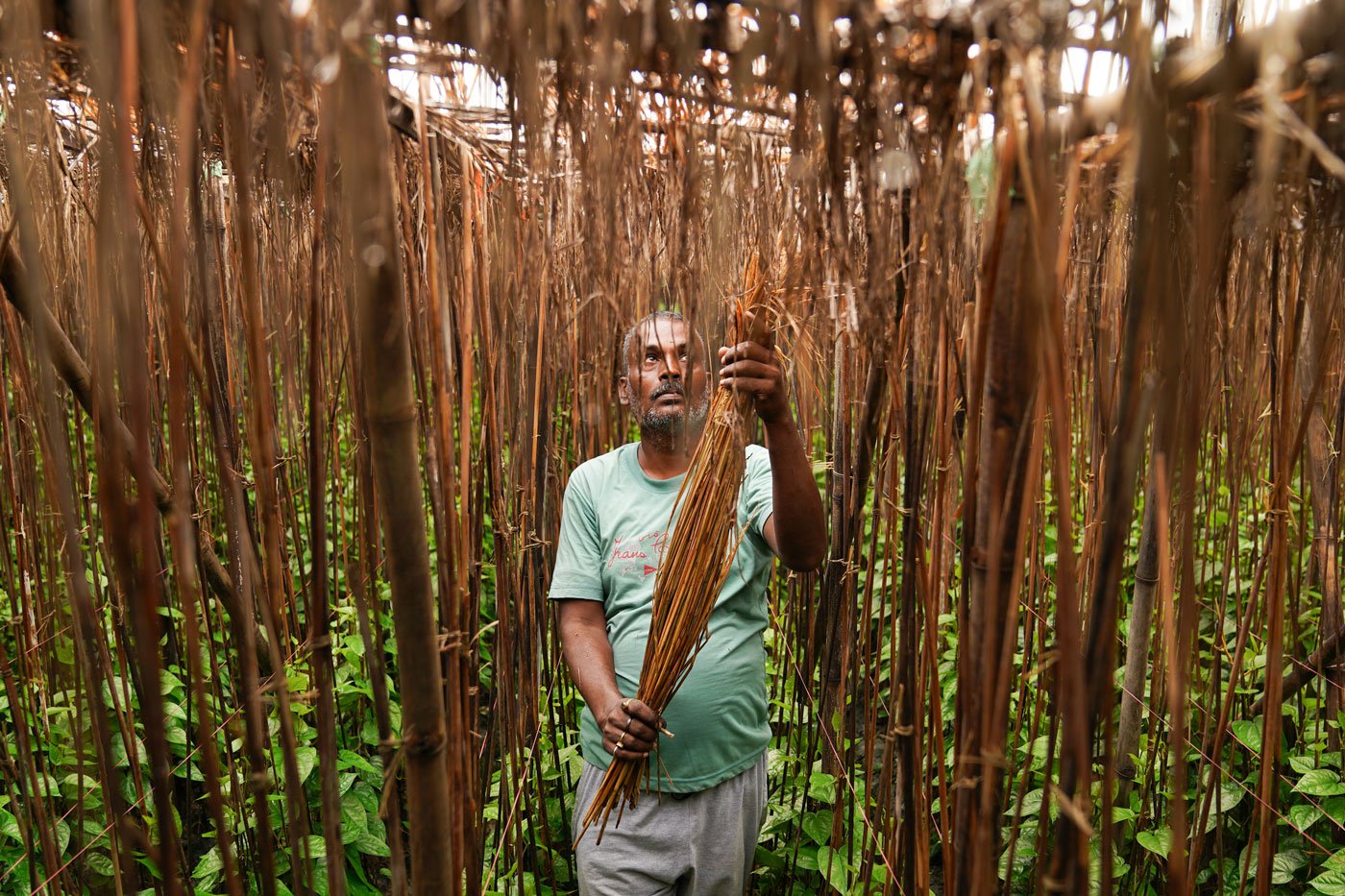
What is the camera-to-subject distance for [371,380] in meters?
0.58

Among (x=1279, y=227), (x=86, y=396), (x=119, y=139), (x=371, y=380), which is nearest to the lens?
(x=119, y=139)

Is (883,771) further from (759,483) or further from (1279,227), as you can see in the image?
A: (1279,227)

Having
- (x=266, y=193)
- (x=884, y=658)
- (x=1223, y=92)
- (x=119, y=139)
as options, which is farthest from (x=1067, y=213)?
(x=884, y=658)

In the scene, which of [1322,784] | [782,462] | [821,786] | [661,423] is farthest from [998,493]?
[1322,784]

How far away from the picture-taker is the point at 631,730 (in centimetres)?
126

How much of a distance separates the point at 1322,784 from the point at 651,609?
1175 millimetres

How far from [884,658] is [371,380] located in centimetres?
212

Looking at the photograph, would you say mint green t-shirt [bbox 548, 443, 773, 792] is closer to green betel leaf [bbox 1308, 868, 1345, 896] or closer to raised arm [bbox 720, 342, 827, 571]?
raised arm [bbox 720, 342, 827, 571]

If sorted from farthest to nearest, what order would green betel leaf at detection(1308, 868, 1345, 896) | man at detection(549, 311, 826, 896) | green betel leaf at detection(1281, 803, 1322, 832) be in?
green betel leaf at detection(1281, 803, 1322, 832), man at detection(549, 311, 826, 896), green betel leaf at detection(1308, 868, 1345, 896)

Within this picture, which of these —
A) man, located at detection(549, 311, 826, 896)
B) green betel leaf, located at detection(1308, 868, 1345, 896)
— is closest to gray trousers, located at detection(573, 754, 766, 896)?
man, located at detection(549, 311, 826, 896)

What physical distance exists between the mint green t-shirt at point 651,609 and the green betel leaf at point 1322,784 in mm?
902

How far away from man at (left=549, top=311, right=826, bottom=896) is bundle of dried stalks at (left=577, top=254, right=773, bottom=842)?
0.05 meters

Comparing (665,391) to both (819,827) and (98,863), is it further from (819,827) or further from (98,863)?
(98,863)

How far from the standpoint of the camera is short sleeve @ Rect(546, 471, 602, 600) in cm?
150
